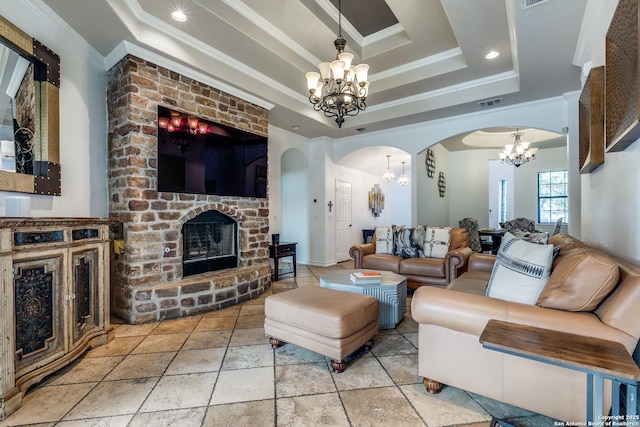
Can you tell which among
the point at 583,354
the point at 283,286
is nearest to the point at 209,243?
the point at 283,286

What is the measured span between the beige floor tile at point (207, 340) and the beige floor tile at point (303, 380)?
74 cm

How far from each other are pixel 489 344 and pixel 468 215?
29.6 ft

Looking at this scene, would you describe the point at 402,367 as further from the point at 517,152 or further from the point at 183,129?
the point at 517,152

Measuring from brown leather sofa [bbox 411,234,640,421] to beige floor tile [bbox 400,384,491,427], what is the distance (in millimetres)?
75

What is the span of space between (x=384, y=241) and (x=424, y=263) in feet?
2.58

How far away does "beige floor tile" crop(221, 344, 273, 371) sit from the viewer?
2.24 metres

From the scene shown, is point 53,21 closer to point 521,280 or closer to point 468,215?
point 521,280

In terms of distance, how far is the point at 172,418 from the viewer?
165 cm

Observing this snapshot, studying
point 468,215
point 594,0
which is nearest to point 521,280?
point 594,0

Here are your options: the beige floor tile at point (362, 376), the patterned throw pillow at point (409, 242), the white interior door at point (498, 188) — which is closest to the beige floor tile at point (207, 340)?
the beige floor tile at point (362, 376)

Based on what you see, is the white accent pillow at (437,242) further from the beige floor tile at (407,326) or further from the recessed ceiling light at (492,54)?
the recessed ceiling light at (492,54)

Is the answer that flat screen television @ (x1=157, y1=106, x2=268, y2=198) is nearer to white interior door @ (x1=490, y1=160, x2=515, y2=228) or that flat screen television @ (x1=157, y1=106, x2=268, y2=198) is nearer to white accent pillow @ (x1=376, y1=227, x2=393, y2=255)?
white accent pillow @ (x1=376, y1=227, x2=393, y2=255)

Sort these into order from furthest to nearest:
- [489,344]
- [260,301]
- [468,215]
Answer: [468,215]
[260,301]
[489,344]

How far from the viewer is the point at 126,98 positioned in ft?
10.00
